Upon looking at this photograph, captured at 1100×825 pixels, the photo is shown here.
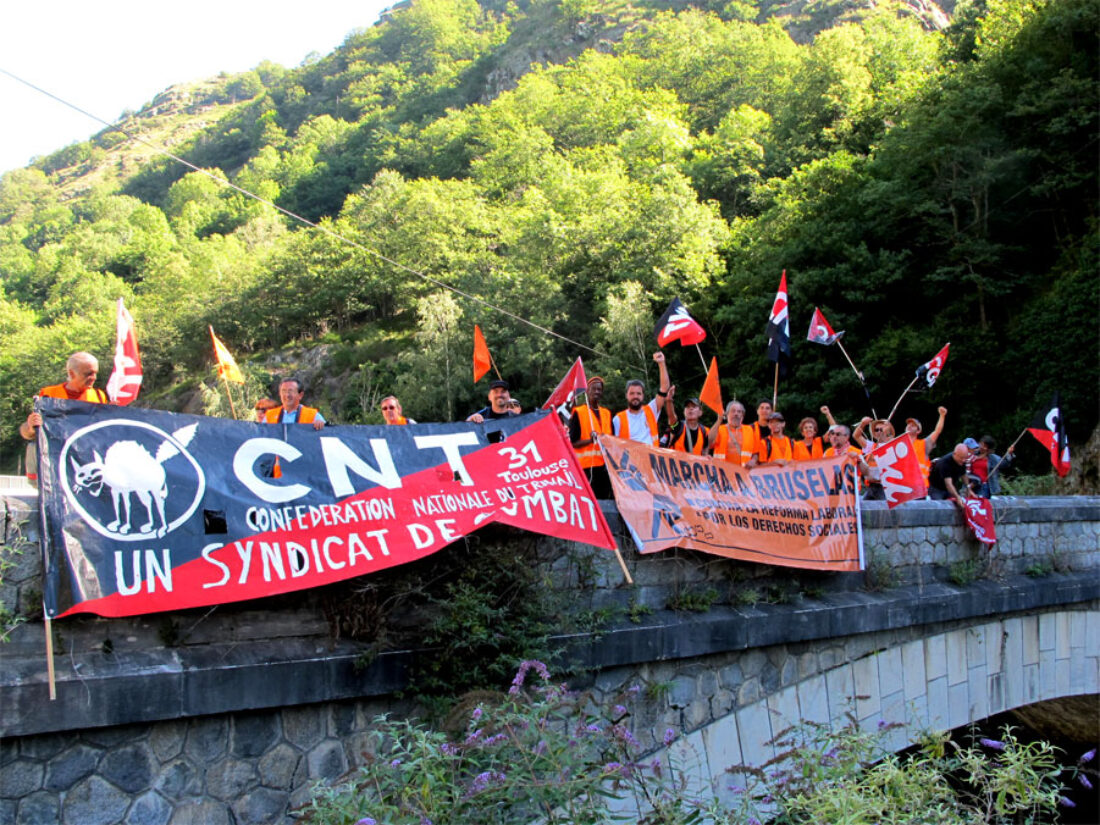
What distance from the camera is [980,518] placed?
32.9 feet

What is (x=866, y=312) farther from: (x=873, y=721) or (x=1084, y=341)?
(x=873, y=721)

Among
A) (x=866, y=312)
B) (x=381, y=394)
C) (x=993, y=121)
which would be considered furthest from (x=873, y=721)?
(x=381, y=394)

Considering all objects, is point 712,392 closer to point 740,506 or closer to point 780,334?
point 780,334

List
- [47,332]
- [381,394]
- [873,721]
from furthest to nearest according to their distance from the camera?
[47,332]
[381,394]
[873,721]

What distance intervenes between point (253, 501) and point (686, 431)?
16.1 feet

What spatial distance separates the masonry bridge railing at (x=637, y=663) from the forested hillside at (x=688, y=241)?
328 inches

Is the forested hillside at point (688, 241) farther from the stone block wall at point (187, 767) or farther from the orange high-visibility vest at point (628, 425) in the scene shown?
→ the stone block wall at point (187, 767)

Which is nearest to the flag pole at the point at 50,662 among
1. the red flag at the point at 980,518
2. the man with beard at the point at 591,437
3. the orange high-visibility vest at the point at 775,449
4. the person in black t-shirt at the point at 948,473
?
the man with beard at the point at 591,437

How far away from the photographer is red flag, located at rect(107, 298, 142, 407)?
6.42 m

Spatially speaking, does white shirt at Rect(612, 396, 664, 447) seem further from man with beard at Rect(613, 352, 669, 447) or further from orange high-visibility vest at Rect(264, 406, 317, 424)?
orange high-visibility vest at Rect(264, 406, 317, 424)

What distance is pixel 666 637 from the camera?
6.52 metres

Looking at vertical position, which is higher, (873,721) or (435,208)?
(435,208)

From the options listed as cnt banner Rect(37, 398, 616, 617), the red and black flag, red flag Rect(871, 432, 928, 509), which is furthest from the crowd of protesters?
the red and black flag

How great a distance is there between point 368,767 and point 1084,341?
2470 centimetres
